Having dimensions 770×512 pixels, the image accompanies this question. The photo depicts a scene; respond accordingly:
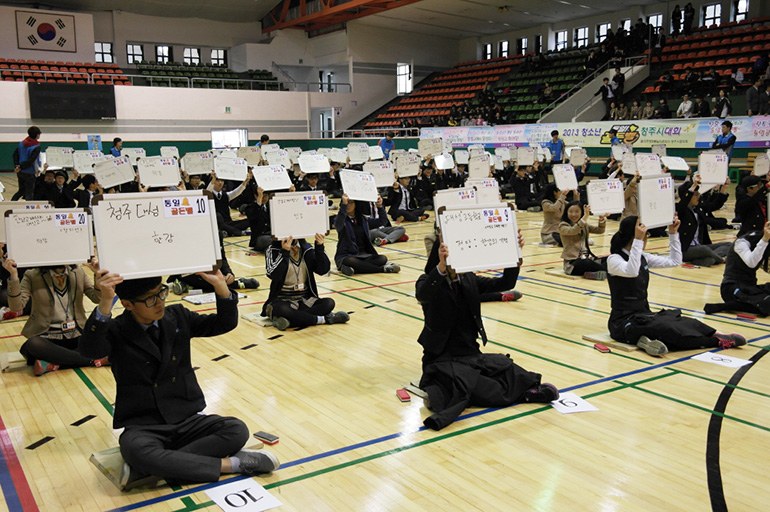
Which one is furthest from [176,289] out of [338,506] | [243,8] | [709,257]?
[243,8]

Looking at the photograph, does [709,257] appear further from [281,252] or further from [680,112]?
[680,112]

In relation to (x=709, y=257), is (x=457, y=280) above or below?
above

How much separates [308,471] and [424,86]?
3759 cm

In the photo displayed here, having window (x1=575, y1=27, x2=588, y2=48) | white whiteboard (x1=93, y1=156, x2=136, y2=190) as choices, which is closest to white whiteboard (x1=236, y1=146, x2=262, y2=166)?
white whiteboard (x1=93, y1=156, x2=136, y2=190)

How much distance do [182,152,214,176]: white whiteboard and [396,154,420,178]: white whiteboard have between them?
4.71 m

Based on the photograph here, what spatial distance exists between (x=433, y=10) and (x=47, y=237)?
101 feet

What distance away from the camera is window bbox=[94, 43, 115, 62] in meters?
33.9

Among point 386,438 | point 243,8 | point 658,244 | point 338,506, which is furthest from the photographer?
point 243,8

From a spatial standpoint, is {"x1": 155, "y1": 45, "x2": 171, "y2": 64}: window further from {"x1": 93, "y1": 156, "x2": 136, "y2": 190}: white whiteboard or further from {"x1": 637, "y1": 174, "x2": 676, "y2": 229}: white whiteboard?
{"x1": 637, "y1": 174, "x2": 676, "y2": 229}: white whiteboard

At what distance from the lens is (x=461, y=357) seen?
527 cm

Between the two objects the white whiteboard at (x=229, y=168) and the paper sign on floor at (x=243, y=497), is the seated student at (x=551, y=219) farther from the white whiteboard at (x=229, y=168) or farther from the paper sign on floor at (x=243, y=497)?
the paper sign on floor at (x=243, y=497)

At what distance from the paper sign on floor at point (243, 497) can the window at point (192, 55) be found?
36.1 meters

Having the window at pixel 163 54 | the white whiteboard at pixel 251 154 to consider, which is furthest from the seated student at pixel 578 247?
the window at pixel 163 54

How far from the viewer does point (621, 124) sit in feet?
75.3
